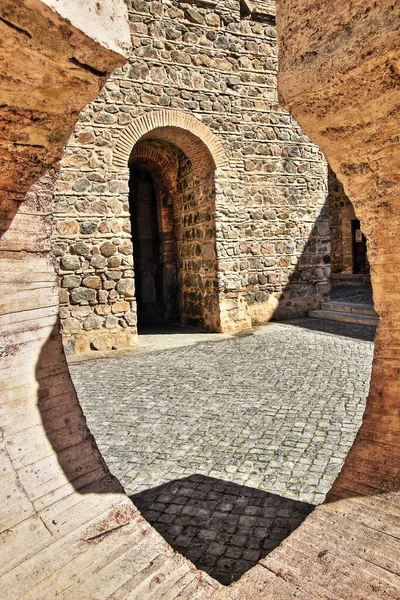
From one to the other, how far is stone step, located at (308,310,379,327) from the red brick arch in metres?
3.47

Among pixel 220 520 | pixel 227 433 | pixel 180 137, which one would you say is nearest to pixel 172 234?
pixel 180 137

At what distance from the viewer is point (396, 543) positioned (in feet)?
5.77

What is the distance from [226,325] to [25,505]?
663 centimetres

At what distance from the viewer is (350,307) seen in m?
9.04

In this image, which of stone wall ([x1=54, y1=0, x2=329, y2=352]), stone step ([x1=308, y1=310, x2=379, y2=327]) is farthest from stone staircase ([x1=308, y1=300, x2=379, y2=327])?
stone wall ([x1=54, y1=0, x2=329, y2=352])

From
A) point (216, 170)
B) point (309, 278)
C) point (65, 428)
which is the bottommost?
point (65, 428)

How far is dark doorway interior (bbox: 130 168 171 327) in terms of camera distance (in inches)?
394

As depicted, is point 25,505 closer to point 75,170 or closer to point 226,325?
point 75,170

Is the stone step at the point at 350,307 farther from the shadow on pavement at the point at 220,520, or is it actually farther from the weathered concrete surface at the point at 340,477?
the weathered concrete surface at the point at 340,477

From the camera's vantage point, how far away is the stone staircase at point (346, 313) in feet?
27.8

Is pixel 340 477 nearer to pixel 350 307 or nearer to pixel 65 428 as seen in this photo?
pixel 65 428

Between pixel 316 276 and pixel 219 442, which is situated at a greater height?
pixel 316 276

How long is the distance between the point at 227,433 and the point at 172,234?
6619 mm

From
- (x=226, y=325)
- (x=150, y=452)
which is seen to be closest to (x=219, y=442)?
(x=150, y=452)
